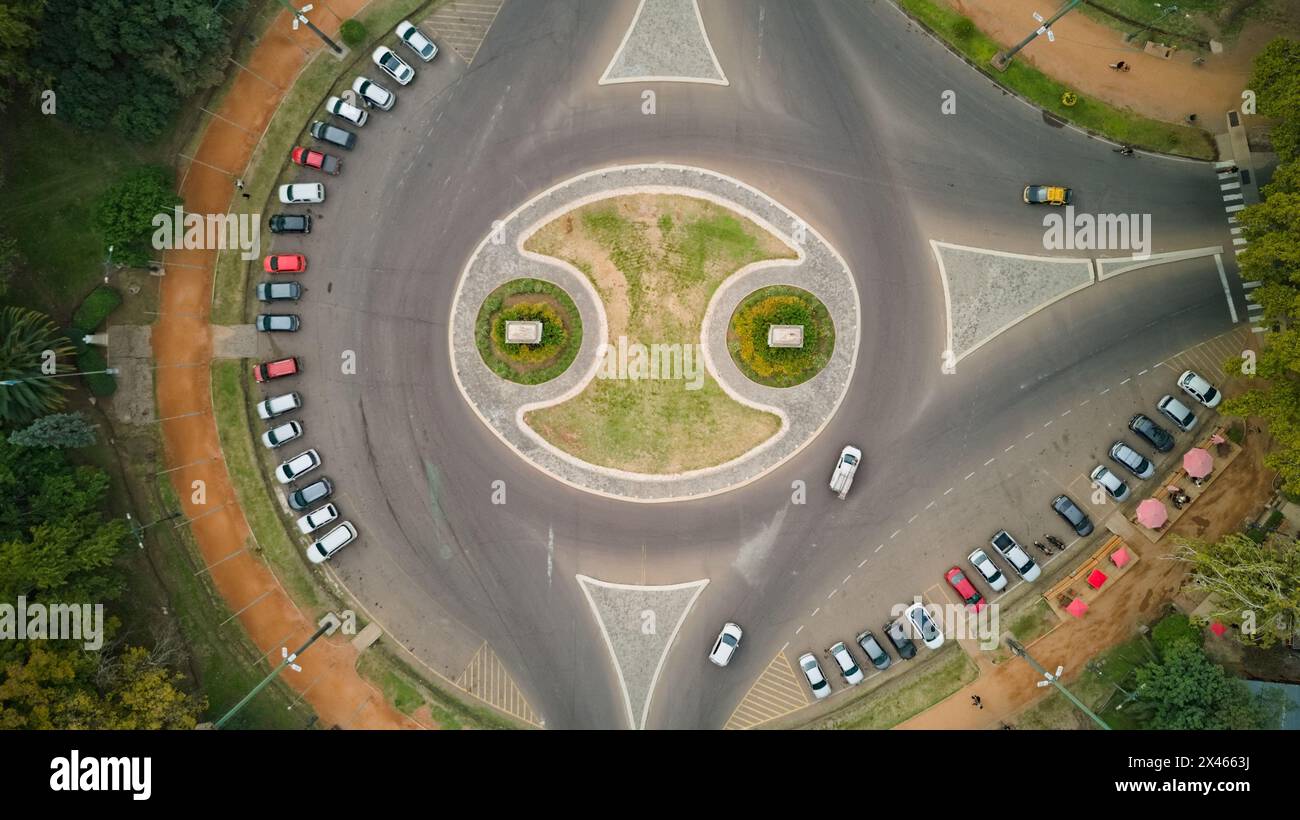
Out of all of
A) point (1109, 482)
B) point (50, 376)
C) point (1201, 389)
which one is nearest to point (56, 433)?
point (50, 376)

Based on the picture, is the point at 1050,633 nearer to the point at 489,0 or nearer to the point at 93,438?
the point at 489,0

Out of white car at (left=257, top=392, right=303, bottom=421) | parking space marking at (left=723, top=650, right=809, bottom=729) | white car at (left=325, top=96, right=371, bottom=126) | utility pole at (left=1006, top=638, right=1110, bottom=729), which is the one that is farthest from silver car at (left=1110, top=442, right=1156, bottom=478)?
white car at (left=325, top=96, right=371, bottom=126)

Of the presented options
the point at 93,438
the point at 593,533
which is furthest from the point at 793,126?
the point at 93,438

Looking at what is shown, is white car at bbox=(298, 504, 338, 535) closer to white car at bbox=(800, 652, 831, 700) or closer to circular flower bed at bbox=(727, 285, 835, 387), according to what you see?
circular flower bed at bbox=(727, 285, 835, 387)

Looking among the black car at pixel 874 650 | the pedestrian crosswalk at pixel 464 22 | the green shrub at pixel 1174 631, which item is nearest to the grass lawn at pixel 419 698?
the black car at pixel 874 650

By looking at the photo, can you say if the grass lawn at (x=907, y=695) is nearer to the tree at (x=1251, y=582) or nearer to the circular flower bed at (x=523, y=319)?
the tree at (x=1251, y=582)

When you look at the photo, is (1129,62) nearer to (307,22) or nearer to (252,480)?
(307,22)
